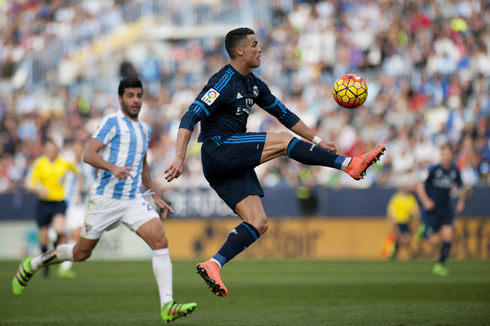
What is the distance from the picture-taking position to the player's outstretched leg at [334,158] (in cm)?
610

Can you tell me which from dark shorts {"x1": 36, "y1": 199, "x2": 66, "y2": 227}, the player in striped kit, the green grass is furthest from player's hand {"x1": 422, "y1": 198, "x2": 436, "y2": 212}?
the player in striped kit

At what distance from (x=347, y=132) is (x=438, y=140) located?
2462 millimetres

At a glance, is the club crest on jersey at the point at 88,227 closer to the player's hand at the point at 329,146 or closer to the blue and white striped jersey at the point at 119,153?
the blue and white striped jersey at the point at 119,153

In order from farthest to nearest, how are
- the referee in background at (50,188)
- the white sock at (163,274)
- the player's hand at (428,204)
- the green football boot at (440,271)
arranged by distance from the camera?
the player's hand at (428,204) → the referee in background at (50,188) → the green football boot at (440,271) → the white sock at (163,274)

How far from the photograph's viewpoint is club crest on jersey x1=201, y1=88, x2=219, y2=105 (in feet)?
21.3

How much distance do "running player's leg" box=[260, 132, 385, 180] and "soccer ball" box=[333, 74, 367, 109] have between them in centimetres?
82

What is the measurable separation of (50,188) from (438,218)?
26.2ft

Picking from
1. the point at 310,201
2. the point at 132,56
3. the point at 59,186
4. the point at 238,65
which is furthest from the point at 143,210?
the point at 132,56

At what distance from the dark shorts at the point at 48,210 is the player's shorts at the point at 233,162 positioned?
7374 millimetres

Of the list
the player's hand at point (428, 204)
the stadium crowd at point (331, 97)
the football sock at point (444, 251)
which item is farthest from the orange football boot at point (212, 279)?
the stadium crowd at point (331, 97)

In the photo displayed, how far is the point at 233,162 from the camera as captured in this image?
659 cm

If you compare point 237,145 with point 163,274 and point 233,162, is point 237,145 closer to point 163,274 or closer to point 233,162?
point 233,162

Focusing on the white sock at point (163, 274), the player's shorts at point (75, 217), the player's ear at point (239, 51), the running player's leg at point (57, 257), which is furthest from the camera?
the player's shorts at point (75, 217)

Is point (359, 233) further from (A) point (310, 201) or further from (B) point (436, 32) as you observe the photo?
(B) point (436, 32)
